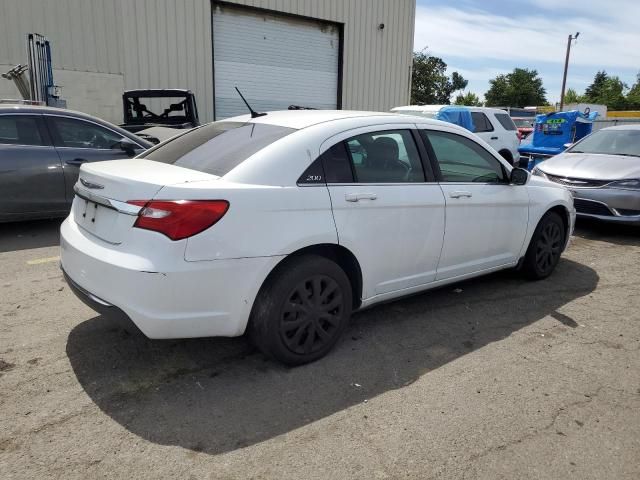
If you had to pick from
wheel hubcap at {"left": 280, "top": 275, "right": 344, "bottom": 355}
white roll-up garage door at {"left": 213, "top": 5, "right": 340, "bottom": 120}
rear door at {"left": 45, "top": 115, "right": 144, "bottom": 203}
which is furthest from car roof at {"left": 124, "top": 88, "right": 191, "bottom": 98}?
wheel hubcap at {"left": 280, "top": 275, "right": 344, "bottom": 355}

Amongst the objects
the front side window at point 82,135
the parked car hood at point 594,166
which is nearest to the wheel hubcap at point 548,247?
the parked car hood at point 594,166

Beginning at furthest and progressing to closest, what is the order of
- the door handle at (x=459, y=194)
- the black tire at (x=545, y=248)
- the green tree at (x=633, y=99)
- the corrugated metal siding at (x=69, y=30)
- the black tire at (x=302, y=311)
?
the green tree at (x=633, y=99), the corrugated metal siding at (x=69, y=30), the black tire at (x=545, y=248), the door handle at (x=459, y=194), the black tire at (x=302, y=311)

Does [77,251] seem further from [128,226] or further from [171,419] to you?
[171,419]

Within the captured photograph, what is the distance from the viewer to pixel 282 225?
2.99 m

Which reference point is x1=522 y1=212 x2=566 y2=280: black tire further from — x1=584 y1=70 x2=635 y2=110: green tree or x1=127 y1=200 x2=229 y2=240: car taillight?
x1=584 y1=70 x2=635 y2=110: green tree

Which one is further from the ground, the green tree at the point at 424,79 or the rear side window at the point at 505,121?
the green tree at the point at 424,79

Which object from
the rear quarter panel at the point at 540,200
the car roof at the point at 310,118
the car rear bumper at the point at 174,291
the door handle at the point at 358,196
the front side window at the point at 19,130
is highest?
the car roof at the point at 310,118

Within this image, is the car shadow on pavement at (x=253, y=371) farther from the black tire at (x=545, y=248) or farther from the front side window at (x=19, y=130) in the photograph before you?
the front side window at (x=19, y=130)

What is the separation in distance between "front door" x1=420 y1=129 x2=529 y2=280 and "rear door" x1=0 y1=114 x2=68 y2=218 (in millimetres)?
4494

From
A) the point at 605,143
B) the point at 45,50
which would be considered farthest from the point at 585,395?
the point at 45,50

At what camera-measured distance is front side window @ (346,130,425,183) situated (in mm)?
3486

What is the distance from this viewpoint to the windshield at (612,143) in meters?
7.89

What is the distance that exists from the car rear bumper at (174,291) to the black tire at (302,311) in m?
0.11

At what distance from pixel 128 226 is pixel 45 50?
833 centimetres
